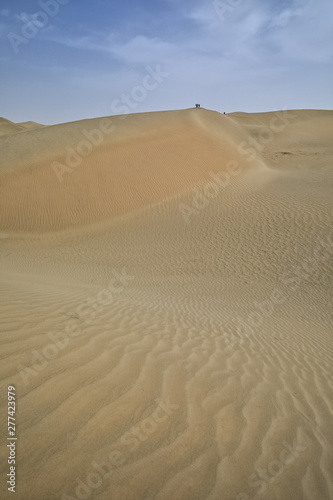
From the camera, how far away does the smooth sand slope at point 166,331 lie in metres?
2.01

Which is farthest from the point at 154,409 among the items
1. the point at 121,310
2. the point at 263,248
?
the point at 263,248

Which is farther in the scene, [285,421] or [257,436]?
[285,421]

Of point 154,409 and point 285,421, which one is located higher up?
point 154,409

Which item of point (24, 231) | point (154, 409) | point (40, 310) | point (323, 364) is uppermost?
point (24, 231)

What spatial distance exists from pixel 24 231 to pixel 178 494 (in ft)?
51.3

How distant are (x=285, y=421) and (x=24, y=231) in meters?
15.3

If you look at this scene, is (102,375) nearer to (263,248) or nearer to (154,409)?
(154,409)

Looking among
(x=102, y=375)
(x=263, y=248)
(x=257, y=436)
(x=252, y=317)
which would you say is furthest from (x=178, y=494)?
(x=263, y=248)

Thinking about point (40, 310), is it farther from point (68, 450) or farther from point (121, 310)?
point (68, 450)

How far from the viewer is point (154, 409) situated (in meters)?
2.47

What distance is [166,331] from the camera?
15.0 feet

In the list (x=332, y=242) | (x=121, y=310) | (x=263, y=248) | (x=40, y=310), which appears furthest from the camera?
(x=263, y=248)

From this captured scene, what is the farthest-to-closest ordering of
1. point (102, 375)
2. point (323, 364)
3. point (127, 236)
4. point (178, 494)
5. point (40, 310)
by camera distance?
1. point (127, 236)
2. point (323, 364)
3. point (40, 310)
4. point (102, 375)
5. point (178, 494)

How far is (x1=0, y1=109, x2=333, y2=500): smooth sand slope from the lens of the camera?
2014mm
